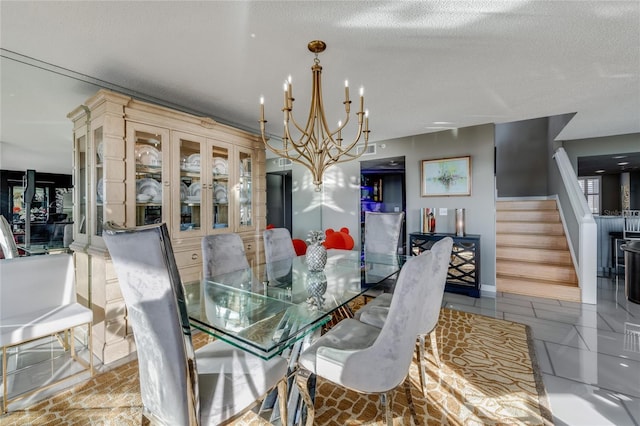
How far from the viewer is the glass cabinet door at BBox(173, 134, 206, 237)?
2755mm

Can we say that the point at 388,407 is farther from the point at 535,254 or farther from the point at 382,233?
the point at 535,254

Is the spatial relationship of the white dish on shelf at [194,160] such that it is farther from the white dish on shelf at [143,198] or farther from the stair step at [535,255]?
the stair step at [535,255]

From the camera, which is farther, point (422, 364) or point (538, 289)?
point (538, 289)

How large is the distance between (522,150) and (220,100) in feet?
23.0

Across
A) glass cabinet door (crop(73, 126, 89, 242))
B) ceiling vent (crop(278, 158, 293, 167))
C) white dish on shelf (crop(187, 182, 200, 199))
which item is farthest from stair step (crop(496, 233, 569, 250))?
glass cabinet door (crop(73, 126, 89, 242))

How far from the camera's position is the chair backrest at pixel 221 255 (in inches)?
91.2

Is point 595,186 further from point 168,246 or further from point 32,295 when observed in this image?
point 32,295

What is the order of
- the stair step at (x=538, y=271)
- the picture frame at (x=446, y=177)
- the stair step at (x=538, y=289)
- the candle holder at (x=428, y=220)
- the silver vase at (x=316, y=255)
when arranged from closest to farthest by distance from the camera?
the silver vase at (x=316, y=255)
the stair step at (x=538, y=289)
the stair step at (x=538, y=271)
the picture frame at (x=446, y=177)
the candle holder at (x=428, y=220)

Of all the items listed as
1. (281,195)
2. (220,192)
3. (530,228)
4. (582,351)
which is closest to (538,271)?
(530,228)

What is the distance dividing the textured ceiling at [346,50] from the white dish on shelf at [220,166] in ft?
1.98

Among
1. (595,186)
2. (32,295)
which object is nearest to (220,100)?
(32,295)

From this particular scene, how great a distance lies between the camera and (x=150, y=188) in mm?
2549

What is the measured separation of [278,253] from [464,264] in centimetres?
271

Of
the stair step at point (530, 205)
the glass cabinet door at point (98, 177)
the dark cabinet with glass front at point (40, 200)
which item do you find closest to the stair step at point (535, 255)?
the stair step at point (530, 205)
